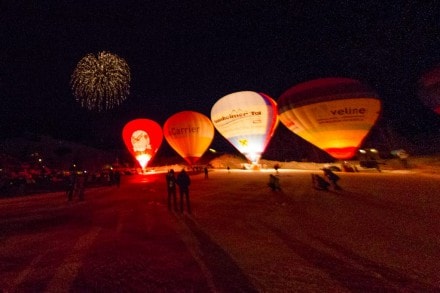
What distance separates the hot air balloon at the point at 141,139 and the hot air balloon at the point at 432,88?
3367 centimetres

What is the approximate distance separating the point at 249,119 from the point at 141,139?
16.9 m

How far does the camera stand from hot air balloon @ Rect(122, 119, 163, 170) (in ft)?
134

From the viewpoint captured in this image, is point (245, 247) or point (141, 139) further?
point (141, 139)

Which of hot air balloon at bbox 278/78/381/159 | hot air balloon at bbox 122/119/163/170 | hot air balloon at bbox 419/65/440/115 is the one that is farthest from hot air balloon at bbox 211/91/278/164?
hot air balloon at bbox 419/65/440/115

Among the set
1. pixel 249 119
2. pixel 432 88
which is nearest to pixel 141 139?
pixel 249 119

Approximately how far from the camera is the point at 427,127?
2041 inches

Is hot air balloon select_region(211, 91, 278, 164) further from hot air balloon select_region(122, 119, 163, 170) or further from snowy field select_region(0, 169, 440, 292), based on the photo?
snowy field select_region(0, 169, 440, 292)

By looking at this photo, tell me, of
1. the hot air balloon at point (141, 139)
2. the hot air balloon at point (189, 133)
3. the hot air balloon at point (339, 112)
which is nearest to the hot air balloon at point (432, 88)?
the hot air balloon at point (339, 112)

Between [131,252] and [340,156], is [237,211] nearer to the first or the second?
[131,252]

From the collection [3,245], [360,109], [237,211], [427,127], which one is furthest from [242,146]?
[427,127]

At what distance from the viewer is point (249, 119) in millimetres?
33000

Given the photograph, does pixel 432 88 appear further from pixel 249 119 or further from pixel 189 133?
pixel 189 133

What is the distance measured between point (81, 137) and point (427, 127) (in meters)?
94.4

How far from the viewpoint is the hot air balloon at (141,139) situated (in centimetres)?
4088
